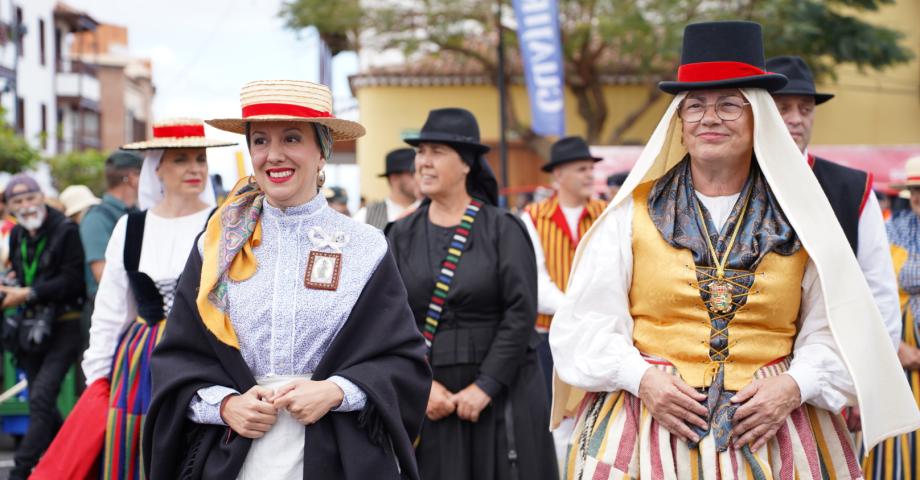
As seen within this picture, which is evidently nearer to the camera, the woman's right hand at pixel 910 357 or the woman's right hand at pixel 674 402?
the woman's right hand at pixel 674 402

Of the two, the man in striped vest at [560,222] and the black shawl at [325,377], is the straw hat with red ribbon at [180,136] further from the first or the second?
the man in striped vest at [560,222]

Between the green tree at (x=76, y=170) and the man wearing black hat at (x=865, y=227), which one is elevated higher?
the green tree at (x=76, y=170)

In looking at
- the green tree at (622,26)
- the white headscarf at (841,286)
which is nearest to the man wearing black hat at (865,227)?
the white headscarf at (841,286)

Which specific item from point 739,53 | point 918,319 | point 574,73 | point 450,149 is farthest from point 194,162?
point 574,73

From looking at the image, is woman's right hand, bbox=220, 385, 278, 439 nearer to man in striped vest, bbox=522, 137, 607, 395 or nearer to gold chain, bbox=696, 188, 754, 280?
gold chain, bbox=696, 188, 754, 280

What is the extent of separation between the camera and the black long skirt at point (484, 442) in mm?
4707

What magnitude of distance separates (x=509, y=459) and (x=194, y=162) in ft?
6.71

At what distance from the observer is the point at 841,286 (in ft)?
10.6

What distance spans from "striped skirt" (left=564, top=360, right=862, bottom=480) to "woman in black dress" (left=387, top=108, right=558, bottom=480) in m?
1.31

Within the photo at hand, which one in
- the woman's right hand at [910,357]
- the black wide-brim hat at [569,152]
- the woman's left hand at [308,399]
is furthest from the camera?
the black wide-brim hat at [569,152]

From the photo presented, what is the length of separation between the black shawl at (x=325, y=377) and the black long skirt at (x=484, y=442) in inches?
57.4

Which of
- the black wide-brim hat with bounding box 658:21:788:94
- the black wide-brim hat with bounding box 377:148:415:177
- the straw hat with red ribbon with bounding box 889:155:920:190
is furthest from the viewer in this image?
the black wide-brim hat with bounding box 377:148:415:177

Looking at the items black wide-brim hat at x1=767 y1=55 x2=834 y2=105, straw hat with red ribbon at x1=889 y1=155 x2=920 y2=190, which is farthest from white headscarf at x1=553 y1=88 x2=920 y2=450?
straw hat with red ribbon at x1=889 y1=155 x2=920 y2=190

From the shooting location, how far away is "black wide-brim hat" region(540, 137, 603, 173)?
736 centimetres
